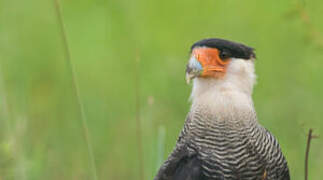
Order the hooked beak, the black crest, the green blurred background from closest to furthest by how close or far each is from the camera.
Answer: the hooked beak → the black crest → the green blurred background

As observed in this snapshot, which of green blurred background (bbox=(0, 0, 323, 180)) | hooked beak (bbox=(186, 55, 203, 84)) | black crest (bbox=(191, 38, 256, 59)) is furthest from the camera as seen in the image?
green blurred background (bbox=(0, 0, 323, 180))

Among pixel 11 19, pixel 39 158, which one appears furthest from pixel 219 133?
pixel 11 19

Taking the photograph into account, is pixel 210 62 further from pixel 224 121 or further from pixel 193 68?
pixel 224 121

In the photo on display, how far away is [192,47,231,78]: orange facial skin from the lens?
4.07m

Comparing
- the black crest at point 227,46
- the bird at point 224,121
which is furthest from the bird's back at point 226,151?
the black crest at point 227,46

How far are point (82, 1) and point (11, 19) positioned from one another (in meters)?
0.90

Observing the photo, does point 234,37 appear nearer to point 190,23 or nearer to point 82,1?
point 190,23

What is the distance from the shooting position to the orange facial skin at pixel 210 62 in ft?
13.3

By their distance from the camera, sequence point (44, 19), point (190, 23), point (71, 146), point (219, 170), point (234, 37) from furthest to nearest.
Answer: point (44, 19) → point (190, 23) → point (234, 37) → point (71, 146) → point (219, 170)

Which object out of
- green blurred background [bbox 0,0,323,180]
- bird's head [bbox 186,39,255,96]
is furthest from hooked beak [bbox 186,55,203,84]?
green blurred background [bbox 0,0,323,180]

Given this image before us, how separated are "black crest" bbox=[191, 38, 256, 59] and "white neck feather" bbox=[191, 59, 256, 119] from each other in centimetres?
3

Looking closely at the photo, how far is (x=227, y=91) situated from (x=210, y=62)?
148 mm

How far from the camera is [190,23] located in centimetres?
834

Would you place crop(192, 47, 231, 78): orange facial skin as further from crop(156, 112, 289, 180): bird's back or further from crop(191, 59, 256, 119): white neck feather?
crop(156, 112, 289, 180): bird's back
